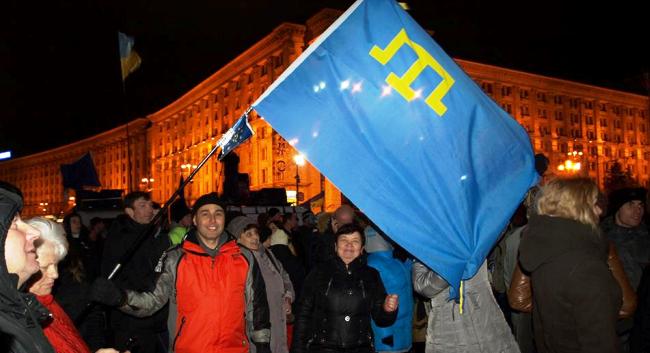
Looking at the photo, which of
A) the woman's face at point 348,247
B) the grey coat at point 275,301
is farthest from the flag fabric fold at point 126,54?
the woman's face at point 348,247

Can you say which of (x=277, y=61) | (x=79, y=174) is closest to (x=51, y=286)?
(x=79, y=174)

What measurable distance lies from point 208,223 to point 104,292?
106 cm

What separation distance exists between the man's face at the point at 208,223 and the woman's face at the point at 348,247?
1.01m

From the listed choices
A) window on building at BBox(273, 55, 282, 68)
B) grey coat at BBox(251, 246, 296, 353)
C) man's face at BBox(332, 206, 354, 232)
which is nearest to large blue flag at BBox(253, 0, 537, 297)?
grey coat at BBox(251, 246, 296, 353)

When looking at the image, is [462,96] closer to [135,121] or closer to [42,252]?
[42,252]

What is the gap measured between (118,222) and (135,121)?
95924 mm

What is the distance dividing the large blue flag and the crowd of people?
1.00ft

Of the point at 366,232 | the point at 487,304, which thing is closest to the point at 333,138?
the point at 487,304

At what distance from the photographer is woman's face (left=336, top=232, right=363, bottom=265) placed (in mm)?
4672

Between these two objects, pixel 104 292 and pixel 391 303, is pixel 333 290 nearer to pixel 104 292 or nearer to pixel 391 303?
pixel 391 303

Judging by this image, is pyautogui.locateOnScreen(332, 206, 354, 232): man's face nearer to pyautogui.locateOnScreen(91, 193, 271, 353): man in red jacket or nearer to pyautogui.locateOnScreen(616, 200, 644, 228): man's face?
pyautogui.locateOnScreen(91, 193, 271, 353): man in red jacket

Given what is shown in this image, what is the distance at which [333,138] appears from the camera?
3566 mm

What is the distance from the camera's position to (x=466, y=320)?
12.3 ft

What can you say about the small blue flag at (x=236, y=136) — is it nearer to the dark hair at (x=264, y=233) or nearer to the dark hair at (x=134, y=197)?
the dark hair at (x=134, y=197)
